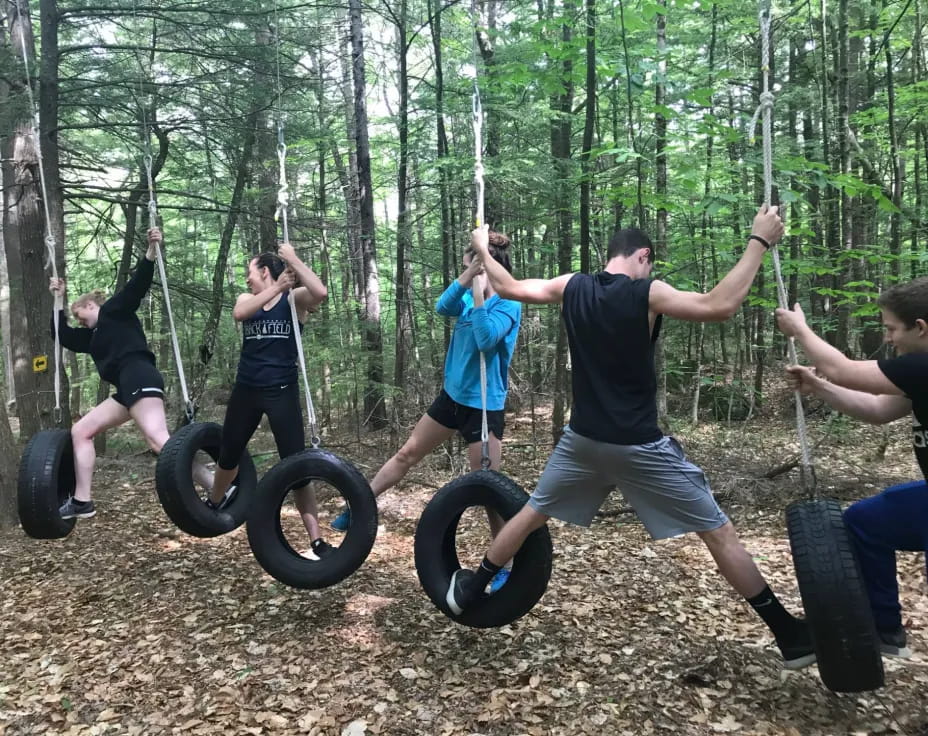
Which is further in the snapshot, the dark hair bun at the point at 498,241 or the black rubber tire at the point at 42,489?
the black rubber tire at the point at 42,489

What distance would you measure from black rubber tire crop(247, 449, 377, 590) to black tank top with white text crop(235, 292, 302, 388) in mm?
552

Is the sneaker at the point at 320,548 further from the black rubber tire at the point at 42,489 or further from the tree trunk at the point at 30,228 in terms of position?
the tree trunk at the point at 30,228

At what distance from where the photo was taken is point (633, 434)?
2434mm

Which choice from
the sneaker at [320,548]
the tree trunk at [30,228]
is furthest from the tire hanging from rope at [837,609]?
the tree trunk at [30,228]

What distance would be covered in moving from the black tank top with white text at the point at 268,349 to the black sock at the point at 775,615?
269 cm

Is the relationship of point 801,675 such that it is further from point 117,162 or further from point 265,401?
point 117,162

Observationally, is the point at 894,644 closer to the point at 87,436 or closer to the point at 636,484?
Result: the point at 636,484

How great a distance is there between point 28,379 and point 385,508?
4.13m

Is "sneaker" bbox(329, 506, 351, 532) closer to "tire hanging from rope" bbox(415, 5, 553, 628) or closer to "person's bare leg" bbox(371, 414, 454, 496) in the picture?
"person's bare leg" bbox(371, 414, 454, 496)

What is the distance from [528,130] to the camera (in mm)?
8375

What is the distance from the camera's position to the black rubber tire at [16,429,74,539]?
3.64 m

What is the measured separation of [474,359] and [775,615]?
1895mm

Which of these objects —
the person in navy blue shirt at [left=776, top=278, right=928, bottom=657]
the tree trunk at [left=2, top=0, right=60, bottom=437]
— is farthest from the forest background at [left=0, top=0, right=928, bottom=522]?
the person in navy blue shirt at [left=776, top=278, right=928, bottom=657]

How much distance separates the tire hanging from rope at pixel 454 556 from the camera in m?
2.77
